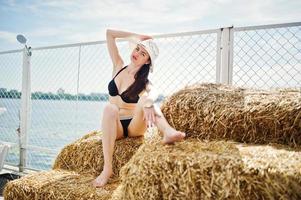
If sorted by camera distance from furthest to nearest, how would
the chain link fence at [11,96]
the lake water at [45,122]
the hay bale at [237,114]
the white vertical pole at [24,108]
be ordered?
the chain link fence at [11,96] < the white vertical pole at [24,108] < the lake water at [45,122] < the hay bale at [237,114]

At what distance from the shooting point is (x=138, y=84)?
8.10 feet

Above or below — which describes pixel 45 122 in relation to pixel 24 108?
below

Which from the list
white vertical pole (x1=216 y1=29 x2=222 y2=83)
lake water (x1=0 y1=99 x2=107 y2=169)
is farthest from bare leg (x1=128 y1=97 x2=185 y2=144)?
lake water (x1=0 y1=99 x2=107 y2=169)

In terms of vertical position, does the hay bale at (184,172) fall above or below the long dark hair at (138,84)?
below

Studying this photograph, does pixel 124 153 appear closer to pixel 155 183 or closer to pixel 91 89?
pixel 155 183

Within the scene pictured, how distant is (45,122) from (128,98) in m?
2.27

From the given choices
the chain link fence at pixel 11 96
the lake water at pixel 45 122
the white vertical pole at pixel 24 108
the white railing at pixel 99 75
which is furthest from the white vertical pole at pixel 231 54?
the chain link fence at pixel 11 96

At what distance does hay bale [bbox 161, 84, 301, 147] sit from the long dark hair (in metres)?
0.39

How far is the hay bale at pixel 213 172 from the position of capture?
4.22ft

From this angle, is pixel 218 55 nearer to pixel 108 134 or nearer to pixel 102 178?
pixel 108 134

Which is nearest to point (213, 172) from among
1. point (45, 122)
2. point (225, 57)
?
point (225, 57)

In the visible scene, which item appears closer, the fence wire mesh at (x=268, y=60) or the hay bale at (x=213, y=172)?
the hay bale at (x=213, y=172)

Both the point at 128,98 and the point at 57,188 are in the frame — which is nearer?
the point at 57,188

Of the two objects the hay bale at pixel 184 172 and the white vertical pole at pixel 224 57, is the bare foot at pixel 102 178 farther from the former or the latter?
the white vertical pole at pixel 224 57
